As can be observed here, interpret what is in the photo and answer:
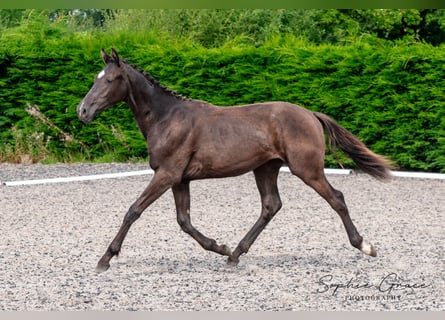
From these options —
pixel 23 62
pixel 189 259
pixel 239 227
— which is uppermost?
pixel 189 259

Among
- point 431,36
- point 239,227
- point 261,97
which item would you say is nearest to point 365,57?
point 261,97

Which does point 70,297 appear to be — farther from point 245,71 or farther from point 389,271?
point 245,71

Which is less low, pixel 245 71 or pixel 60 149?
pixel 245 71

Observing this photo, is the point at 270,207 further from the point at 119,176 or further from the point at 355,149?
the point at 119,176

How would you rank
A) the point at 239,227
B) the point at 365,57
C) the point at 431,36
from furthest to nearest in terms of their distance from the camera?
the point at 431,36 < the point at 365,57 < the point at 239,227

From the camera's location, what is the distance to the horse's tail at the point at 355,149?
6953 millimetres

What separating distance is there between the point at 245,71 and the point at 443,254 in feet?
22.9

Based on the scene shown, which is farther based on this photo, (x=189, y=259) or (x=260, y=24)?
(x=260, y=24)

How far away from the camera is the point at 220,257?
24.2 ft

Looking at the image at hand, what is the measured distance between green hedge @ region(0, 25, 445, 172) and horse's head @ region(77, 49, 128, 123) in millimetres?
7192

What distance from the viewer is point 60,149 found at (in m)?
15.0

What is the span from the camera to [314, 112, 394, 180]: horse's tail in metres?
6.95

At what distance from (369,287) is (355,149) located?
140 cm

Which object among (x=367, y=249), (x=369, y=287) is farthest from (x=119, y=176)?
(x=369, y=287)
